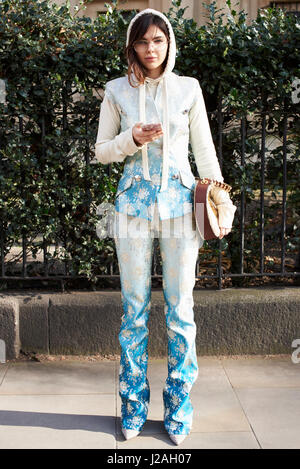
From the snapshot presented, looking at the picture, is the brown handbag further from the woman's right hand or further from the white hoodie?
the woman's right hand

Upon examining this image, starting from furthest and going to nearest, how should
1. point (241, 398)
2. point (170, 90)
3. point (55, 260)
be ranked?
point (55, 260), point (241, 398), point (170, 90)

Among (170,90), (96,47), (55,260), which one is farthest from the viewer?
(55,260)

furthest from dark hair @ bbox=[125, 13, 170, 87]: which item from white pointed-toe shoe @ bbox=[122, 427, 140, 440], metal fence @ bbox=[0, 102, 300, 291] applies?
white pointed-toe shoe @ bbox=[122, 427, 140, 440]

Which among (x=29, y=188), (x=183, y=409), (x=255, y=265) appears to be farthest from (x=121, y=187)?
(x=255, y=265)

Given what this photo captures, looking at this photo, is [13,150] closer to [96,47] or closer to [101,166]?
[101,166]

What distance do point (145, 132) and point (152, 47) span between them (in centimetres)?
44

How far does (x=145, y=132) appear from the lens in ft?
8.68

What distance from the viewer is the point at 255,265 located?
15.3 feet

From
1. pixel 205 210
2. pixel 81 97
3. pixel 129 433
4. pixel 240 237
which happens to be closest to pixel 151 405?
pixel 129 433

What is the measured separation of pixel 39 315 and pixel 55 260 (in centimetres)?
41

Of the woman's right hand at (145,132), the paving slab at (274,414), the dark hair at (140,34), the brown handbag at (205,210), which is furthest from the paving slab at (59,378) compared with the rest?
the dark hair at (140,34)

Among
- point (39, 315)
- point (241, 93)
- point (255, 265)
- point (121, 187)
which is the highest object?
point (241, 93)

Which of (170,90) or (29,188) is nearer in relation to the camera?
(170,90)

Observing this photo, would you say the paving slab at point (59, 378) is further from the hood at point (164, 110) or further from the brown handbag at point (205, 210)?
the hood at point (164, 110)
